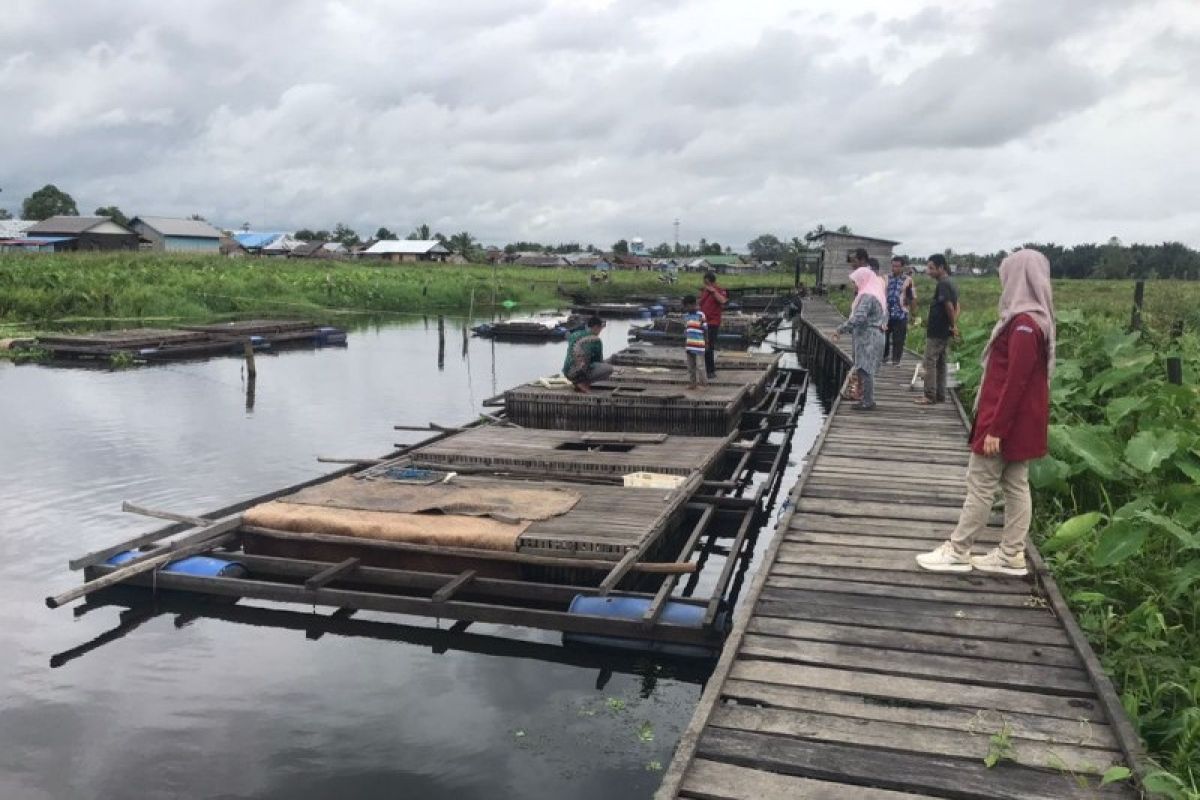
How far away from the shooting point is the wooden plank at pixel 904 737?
11.6 feet

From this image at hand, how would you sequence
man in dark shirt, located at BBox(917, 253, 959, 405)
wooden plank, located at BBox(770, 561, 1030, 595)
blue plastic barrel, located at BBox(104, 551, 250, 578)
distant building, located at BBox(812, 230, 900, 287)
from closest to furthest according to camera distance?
1. wooden plank, located at BBox(770, 561, 1030, 595)
2. blue plastic barrel, located at BBox(104, 551, 250, 578)
3. man in dark shirt, located at BBox(917, 253, 959, 405)
4. distant building, located at BBox(812, 230, 900, 287)

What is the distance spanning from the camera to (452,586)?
701 cm

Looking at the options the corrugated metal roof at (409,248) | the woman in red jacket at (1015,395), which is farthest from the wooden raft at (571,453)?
the corrugated metal roof at (409,248)

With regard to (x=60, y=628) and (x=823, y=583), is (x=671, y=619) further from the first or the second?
(x=60, y=628)

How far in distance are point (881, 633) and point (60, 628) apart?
7.09 metres

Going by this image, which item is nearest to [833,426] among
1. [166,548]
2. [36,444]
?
[166,548]

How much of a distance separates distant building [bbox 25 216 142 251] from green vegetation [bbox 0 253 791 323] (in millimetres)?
17611

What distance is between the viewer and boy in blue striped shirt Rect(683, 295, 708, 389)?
14.2 m

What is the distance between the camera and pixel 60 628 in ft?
25.5

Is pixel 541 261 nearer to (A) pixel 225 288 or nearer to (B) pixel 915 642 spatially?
(A) pixel 225 288

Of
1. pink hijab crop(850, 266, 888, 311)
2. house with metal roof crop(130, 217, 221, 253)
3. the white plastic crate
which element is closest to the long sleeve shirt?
the white plastic crate

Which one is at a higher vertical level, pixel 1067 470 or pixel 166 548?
pixel 1067 470

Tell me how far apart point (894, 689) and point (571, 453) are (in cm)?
687

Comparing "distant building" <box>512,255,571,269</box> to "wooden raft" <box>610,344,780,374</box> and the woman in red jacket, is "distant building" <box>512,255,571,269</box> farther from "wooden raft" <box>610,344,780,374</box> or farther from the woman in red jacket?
the woman in red jacket
